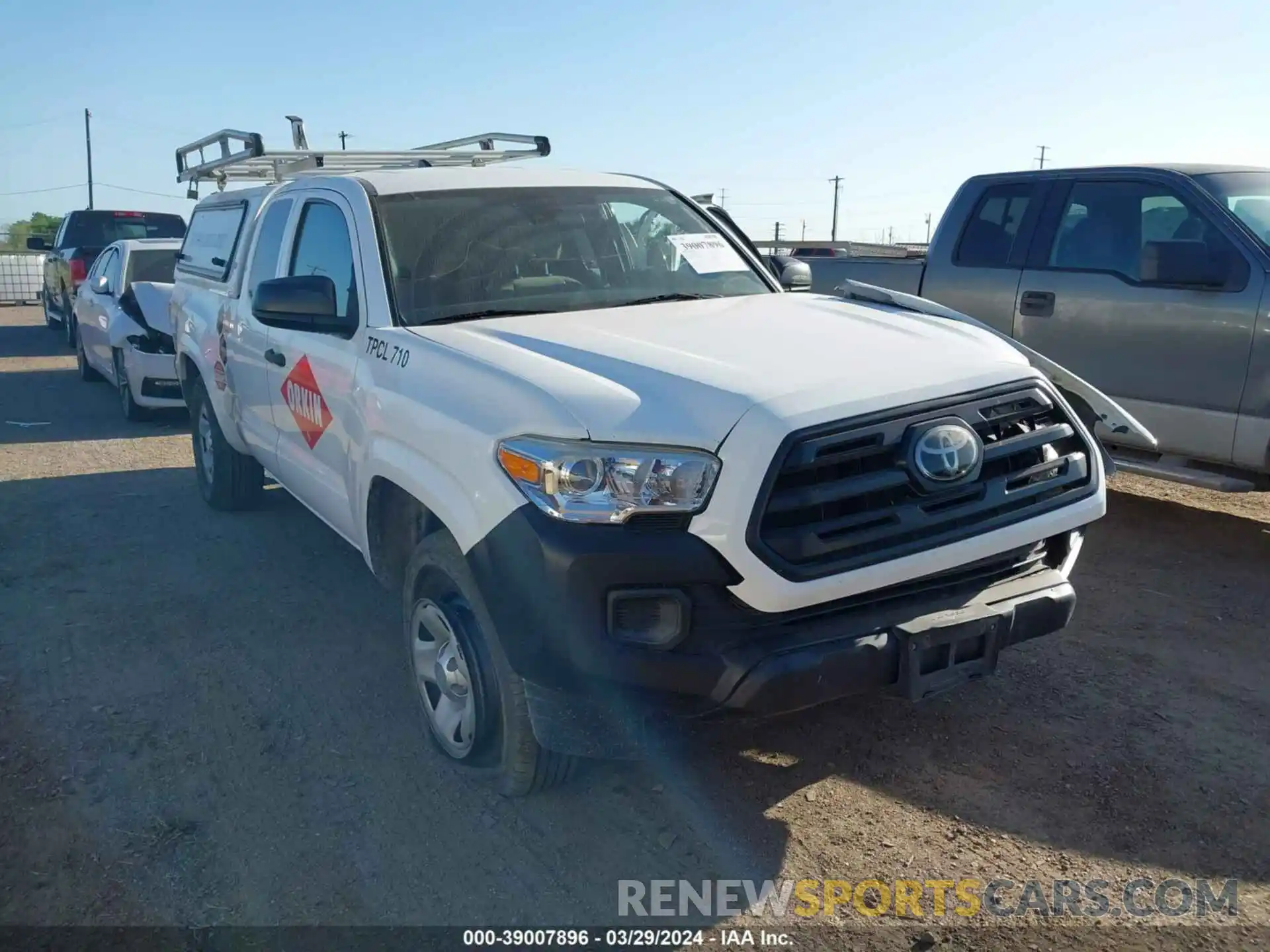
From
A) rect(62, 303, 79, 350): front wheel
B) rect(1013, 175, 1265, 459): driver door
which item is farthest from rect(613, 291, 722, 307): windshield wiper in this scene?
rect(62, 303, 79, 350): front wheel

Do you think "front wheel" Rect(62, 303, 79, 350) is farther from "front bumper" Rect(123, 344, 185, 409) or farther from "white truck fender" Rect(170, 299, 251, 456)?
"white truck fender" Rect(170, 299, 251, 456)

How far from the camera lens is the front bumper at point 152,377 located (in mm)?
9438

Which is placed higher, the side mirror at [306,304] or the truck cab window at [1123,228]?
the truck cab window at [1123,228]

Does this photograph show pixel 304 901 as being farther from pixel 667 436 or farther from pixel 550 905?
pixel 667 436

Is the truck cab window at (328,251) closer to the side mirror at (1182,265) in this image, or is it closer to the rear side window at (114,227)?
the side mirror at (1182,265)

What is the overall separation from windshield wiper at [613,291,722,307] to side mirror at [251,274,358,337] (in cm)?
103

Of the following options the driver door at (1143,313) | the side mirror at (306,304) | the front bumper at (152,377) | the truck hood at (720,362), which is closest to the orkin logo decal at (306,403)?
the side mirror at (306,304)

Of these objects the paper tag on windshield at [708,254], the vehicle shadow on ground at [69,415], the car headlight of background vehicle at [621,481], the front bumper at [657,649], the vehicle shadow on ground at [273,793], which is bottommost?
the vehicle shadow on ground at [69,415]

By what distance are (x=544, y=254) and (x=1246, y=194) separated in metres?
3.74

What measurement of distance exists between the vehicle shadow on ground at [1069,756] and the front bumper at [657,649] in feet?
0.85

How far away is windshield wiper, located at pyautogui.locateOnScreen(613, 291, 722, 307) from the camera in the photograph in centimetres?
413

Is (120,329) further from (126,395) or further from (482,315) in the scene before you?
(482,315)

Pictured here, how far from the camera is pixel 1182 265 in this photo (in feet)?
17.3

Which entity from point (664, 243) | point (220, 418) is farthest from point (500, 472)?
point (220, 418)
